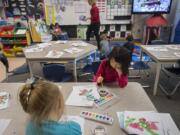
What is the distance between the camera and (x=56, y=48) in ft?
9.41

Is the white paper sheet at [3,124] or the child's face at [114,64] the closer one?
the white paper sheet at [3,124]

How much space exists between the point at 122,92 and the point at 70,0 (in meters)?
4.19

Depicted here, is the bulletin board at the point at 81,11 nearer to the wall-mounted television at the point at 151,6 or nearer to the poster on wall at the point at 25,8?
the poster on wall at the point at 25,8

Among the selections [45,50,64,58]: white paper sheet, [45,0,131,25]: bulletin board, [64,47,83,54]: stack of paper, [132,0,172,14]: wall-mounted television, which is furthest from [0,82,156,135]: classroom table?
[45,0,131,25]: bulletin board

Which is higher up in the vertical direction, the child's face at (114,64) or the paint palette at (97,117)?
the child's face at (114,64)

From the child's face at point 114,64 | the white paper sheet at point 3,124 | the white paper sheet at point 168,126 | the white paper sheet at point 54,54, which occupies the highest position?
the child's face at point 114,64

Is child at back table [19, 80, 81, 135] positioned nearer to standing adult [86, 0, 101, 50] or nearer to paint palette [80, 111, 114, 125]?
paint palette [80, 111, 114, 125]

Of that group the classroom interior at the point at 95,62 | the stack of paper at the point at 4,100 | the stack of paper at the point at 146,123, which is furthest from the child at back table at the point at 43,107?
the stack of paper at the point at 4,100

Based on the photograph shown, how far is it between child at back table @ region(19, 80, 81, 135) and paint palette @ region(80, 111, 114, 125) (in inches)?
9.9

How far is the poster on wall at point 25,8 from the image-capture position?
16.3 ft

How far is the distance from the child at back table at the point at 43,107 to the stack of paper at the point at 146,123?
355mm

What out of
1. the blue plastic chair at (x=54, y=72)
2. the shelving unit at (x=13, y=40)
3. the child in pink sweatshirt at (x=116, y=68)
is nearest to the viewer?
the child in pink sweatshirt at (x=116, y=68)

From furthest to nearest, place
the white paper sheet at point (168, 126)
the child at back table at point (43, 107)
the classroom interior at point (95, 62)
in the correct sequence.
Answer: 1. the classroom interior at point (95, 62)
2. the white paper sheet at point (168, 126)
3. the child at back table at point (43, 107)

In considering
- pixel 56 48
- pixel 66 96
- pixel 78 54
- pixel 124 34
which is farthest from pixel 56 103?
pixel 124 34
